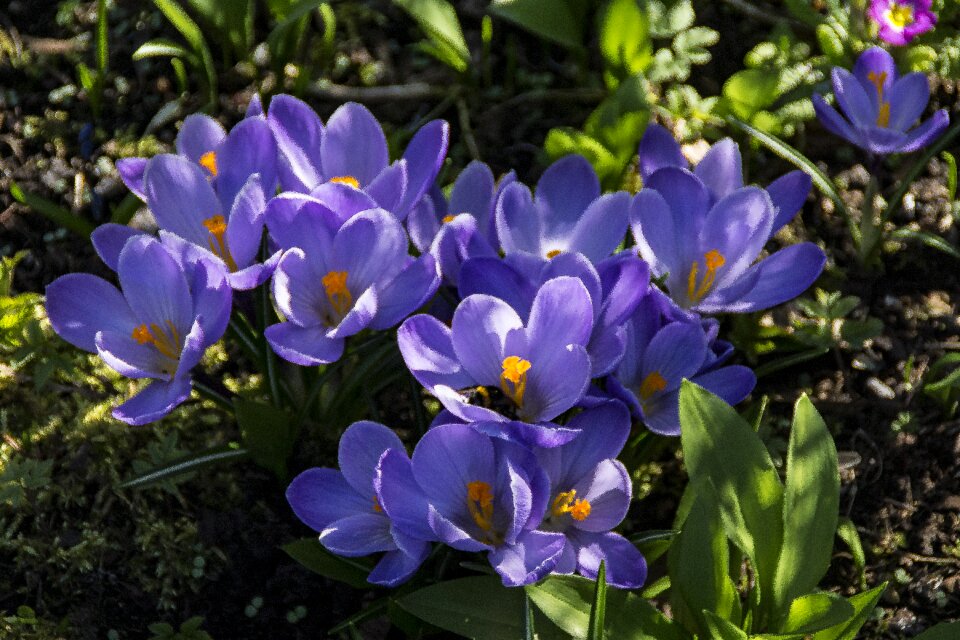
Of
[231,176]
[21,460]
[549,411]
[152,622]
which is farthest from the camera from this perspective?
[21,460]

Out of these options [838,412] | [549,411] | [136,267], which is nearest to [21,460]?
[136,267]

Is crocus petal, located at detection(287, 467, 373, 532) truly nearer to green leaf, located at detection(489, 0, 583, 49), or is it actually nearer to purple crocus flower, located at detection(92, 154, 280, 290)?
purple crocus flower, located at detection(92, 154, 280, 290)

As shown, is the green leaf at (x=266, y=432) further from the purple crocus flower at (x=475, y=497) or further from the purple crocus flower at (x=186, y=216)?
the purple crocus flower at (x=475, y=497)

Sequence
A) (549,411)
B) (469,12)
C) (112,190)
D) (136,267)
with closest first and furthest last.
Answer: (549,411), (136,267), (112,190), (469,12)

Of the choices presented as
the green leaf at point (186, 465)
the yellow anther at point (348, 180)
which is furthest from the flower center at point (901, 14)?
the green leaf at point (186, 465)

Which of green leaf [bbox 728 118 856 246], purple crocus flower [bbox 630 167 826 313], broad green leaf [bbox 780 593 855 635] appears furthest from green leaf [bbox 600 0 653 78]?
broad green leaf [bbox 780 593 855 635]

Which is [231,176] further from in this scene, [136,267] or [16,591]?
[16,591]

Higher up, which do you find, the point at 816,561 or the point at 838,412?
the point at 816,561
